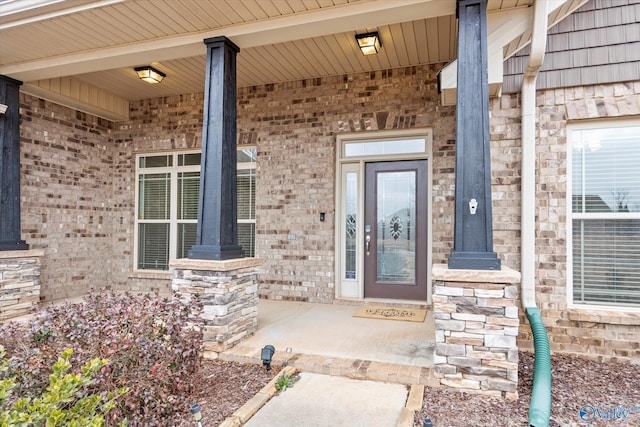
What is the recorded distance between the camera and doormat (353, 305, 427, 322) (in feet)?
13.8

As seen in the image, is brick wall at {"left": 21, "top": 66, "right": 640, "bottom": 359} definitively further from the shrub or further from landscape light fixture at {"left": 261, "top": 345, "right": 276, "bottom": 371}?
the shrub

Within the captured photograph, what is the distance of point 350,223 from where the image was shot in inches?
198

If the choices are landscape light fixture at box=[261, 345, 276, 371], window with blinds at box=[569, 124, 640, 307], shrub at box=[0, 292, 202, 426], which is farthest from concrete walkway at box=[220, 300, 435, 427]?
window with blinds at box=[569, 124, 640, 307]

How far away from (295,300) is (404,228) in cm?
170

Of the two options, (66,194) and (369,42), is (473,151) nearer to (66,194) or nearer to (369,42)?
(369,42)

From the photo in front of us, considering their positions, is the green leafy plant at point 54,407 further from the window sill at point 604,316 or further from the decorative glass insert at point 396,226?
the decorative glass insert at point 396,226

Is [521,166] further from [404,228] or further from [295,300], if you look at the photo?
[295,300]

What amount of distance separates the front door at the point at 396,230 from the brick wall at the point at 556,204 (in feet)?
4.24

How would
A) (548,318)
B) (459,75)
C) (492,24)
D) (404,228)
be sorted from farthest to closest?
(404,228) < (548,318) < (492,24) < (459,75)

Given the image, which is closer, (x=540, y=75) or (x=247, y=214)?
(x=540, y=75)

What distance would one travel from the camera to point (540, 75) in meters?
3.41

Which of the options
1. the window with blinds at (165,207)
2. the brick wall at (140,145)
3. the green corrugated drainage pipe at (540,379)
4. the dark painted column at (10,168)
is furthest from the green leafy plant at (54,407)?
the brick wall at (140,145)

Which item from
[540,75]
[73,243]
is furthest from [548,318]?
[73,243]

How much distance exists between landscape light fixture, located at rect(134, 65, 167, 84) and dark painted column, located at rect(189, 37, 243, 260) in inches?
63.5
